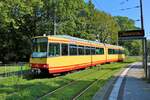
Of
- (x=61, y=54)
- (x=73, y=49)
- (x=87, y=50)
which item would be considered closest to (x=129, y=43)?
(x=87, y=50)

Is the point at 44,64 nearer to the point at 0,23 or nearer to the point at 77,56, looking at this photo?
the point at 77,56

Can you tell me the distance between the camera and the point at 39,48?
71.7 feet

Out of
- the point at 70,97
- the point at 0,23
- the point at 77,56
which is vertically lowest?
the point at 70,97

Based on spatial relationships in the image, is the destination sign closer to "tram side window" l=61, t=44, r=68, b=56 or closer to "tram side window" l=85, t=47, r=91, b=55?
"tram side window" l=61, t=44, r=68, b=56

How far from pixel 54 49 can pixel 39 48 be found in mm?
1050

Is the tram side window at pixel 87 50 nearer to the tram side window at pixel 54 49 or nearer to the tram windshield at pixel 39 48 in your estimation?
the tram side window at pixel 54 49

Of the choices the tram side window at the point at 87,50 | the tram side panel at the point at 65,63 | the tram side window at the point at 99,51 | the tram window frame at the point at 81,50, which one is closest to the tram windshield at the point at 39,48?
the tram side panel at the point at 65,63

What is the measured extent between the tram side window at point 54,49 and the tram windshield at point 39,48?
1.15ft

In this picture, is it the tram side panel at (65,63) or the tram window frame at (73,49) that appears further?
the tram window frame at (73,49)

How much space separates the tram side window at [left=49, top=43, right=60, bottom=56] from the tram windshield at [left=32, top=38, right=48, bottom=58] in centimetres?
35

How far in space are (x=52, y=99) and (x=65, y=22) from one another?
38.0 m

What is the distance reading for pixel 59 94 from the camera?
14.1 m

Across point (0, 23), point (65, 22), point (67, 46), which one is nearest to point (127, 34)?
point (67, 46)

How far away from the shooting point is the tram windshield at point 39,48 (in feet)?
70.4
